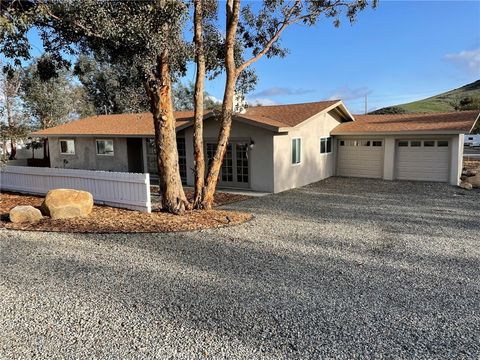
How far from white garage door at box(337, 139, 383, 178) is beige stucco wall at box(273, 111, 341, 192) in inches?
18.0

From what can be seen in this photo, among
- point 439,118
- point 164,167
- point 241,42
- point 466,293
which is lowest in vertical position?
point 466,293

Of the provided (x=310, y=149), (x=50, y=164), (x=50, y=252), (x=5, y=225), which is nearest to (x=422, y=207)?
(x=310, y=149)

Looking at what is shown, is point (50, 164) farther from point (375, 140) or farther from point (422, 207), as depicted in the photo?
point (422, 207)

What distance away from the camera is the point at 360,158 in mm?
17531

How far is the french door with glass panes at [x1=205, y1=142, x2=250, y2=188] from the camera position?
Result: 14.2 m

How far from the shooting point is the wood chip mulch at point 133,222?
26.8ft

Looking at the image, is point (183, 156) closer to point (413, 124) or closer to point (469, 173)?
point (413, 124)

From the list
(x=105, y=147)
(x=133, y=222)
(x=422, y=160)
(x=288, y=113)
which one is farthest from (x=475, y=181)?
(x=105, y=147)

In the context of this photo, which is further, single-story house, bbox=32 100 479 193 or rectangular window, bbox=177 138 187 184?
rectangular window, bbox=177 138 187 184

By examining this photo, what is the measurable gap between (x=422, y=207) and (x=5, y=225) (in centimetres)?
1145

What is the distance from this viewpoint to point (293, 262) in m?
5.91

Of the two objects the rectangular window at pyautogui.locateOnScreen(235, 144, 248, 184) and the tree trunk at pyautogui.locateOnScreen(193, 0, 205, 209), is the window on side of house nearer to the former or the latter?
the rectangular window at pyautogui.locateOnScreen(235, 144, 248, 184)

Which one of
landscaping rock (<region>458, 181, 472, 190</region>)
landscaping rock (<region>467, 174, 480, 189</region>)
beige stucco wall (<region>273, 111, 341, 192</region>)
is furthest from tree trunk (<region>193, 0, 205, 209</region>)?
landscaping rock (<region>467, 174, 480, 189</region>)

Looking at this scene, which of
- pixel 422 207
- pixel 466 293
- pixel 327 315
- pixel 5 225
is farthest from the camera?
pixel 422 207
